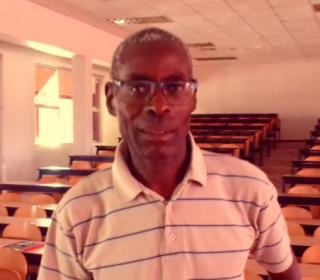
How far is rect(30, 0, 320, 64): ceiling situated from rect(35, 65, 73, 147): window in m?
1.64

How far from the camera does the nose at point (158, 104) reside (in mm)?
1026

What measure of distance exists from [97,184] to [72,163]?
8.51 meters

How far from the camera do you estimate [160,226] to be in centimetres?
106

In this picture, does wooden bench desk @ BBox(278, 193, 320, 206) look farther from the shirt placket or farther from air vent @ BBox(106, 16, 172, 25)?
air vent @ BBox(106, 16, 172, 25)

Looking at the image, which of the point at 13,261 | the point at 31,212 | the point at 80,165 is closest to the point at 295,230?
the point at 13,261

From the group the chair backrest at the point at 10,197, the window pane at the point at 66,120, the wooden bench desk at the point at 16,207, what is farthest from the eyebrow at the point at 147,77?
the window pane at the point at 66,120

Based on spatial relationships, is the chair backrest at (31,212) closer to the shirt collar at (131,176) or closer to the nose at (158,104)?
the shirt collar at (131,176)

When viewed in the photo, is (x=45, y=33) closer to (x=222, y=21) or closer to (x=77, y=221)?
(x=222, y=21)

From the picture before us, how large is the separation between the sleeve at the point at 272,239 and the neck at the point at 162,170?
19 centimetres

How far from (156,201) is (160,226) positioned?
51 mm

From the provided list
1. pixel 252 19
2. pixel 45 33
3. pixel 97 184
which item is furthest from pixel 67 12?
pixel 97 184

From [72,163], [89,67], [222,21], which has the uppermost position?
[222,21]

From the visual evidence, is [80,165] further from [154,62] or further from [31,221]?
[154,62]

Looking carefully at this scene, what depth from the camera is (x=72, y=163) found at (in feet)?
31.2
